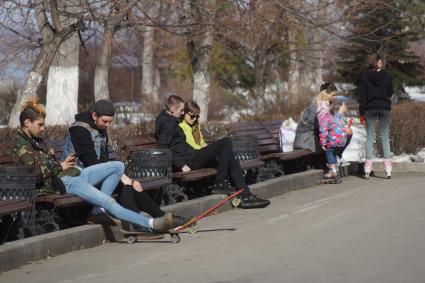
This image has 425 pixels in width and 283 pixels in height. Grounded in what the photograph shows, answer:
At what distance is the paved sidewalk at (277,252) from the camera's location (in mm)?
7301

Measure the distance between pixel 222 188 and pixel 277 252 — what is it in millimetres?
3309

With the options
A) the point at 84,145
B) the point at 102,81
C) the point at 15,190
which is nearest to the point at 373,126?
the point at 102,81

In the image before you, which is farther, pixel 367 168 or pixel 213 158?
pixel 367 168

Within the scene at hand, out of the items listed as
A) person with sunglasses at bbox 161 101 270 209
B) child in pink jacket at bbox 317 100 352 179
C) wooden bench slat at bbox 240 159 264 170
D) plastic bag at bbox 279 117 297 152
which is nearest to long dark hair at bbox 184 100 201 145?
person with sunglasses at bbox 161 101 270 209

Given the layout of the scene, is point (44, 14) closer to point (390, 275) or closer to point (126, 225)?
point (126, 225)

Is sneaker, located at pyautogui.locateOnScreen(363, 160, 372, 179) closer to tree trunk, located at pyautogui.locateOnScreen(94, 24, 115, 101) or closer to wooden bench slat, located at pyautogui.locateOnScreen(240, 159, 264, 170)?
wooden bench slat, located at pyautogui.locateOnScreen(240, 159, 264, 170)

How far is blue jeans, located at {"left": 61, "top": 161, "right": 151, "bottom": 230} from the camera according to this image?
890cm

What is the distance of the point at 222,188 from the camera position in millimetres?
11508

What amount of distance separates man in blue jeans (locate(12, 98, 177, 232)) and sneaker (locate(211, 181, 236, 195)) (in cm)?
257

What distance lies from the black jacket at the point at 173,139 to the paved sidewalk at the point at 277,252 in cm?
106

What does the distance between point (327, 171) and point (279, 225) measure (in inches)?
195

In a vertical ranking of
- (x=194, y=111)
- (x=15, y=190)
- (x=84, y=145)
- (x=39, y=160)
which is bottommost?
(x=15, y=190)

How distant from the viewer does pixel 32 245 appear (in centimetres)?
805

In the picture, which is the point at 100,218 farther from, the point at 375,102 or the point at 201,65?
the point at 201,65
